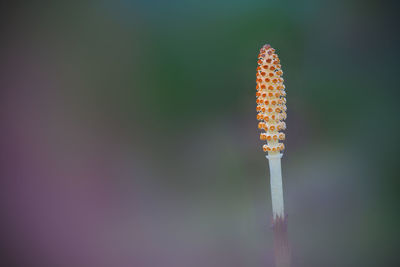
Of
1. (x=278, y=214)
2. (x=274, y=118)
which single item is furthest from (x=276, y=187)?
(x=274, y=118)

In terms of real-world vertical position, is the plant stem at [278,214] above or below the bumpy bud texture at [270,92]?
below

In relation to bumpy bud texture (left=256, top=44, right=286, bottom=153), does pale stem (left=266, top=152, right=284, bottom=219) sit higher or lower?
lower

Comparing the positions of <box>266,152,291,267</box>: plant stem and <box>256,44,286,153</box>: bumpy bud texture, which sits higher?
<box>256,44,286,153</box>: bumpy bud texture

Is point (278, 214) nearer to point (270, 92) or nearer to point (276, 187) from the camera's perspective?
point (276, 187)

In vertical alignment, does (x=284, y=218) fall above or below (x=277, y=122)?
below

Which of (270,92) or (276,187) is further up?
(270,92)

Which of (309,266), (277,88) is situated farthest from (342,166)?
(277,88)

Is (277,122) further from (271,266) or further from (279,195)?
(271,266)

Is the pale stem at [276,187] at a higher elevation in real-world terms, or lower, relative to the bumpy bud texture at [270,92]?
lower
